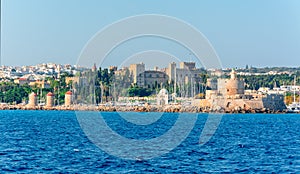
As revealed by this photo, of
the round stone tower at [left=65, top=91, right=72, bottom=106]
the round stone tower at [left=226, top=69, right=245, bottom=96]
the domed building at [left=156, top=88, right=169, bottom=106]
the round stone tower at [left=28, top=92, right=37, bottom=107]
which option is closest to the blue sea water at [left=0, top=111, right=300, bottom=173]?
the round stone tower at [left=226, top=69, right=245, bottom=96]

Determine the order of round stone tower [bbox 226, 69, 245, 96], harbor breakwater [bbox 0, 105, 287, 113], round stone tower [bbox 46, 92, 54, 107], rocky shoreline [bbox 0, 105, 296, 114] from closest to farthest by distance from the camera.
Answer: harbor breakwater [bbox 0, 105, 287, 113] → rocky shoreline [bbox 0, 105, 296, 114] → round stone tower [bbox 226, 69, 245, 96] → round stone tower [bbox 46, 92, 54, 107]

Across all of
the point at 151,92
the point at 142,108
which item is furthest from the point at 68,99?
the point at 151,92

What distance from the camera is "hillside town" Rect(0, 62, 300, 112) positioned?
403ft

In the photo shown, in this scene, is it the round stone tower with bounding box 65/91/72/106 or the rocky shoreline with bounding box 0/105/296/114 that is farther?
the round stone tower with bounding box 65/91/72/106

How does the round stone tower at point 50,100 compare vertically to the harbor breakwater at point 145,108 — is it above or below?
above

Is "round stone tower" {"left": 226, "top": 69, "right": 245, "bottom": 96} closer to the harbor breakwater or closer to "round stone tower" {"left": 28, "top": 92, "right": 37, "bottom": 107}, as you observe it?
the harbor breakwater

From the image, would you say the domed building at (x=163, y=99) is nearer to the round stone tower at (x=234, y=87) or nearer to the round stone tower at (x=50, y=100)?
the round stone tower at (x=234, y=87)

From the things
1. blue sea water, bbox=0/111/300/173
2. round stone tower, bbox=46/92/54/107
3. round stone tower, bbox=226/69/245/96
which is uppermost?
round stone tower, bbox=226/69/245/96

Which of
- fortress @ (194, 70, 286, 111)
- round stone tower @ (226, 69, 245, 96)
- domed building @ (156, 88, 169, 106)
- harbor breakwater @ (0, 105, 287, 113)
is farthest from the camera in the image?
domed building @ (156, 88, 169, 106)

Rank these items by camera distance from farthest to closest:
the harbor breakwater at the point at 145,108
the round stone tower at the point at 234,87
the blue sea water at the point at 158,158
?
1. the round stone tower at the point at 234,87
2. the harbor breakwater at the point at 145,108
3. the blue sea water at the point at 158,158

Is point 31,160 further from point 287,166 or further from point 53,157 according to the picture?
point 287,166

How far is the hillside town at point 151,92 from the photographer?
123 meters

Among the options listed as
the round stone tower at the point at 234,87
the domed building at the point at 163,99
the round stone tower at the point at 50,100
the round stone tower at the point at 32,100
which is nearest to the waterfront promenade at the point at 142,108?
the round stone tower at the point at 32,100

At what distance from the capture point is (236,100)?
396 ft
